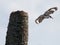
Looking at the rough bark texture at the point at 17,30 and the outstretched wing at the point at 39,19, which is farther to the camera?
the outstretched wing at the point at 39,19

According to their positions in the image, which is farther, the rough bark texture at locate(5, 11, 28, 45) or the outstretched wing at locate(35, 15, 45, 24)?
the outstretched wing at locate(35, 15, 45, 24)

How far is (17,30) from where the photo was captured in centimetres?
677

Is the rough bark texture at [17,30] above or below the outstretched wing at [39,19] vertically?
below

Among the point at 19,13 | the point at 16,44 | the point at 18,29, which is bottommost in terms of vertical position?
the point at 16,44

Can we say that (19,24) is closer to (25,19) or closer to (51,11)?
(25,19)

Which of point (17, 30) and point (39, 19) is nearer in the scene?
point (17, 30)

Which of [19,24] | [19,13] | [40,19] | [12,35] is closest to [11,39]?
[12,35]

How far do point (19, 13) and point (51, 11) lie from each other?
1.71 meters

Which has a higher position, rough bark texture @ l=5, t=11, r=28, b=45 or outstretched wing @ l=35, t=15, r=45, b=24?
outstretched wing @ l=35, t=15, r=45, b=24

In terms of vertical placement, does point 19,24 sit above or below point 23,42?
above

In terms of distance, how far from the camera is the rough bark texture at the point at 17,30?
670cm

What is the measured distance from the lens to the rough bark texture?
6699mm

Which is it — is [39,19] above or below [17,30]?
above

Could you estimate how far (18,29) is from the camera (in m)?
6.82
